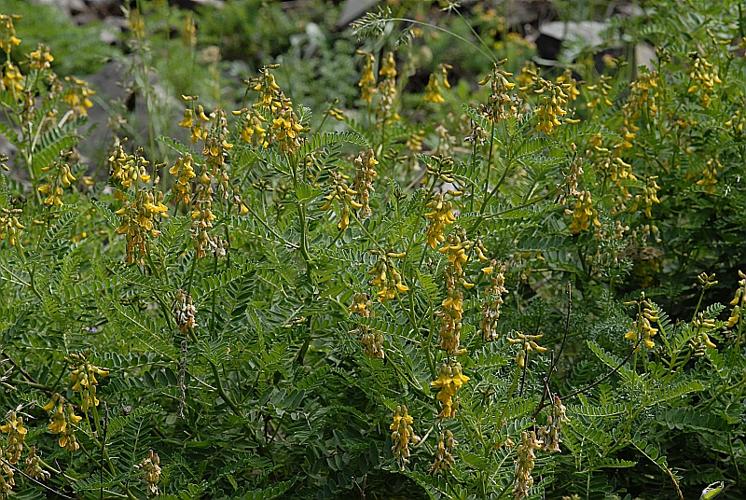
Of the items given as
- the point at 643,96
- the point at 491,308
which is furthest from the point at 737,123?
the point at 491,308

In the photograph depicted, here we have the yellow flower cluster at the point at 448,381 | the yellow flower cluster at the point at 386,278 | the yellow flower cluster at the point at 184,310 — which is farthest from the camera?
the yellow flower cluster at the point at 184,310

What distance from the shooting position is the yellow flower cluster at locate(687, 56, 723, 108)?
10.3ft

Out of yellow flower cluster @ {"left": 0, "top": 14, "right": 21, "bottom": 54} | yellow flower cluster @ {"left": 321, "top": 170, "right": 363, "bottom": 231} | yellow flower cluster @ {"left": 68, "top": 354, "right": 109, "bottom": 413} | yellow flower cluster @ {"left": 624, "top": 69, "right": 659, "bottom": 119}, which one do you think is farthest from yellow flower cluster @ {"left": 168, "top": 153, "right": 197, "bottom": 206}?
yellow flower cluster @ {"left": 624, "top": 69, "right": 659, "bottom": 119}

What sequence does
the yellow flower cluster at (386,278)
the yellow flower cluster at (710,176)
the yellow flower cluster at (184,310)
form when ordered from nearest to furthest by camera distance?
the yellow flower cluster at (386,278)
the yellow flower cluster at (184,310)
the yellow flower cluster at (710,176)

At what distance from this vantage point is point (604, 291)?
297 centimetres

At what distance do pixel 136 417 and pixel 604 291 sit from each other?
4.21ft

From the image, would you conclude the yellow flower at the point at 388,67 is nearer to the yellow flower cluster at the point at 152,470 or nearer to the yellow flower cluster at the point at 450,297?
the yellow flower cluster at the point at 450,297

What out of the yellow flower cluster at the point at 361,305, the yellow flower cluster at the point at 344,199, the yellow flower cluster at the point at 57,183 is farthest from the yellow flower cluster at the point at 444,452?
the yellow flower cluster at the point at 57,183

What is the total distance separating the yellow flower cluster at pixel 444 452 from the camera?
7.27ft

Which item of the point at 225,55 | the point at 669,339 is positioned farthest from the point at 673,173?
the point at 225,55

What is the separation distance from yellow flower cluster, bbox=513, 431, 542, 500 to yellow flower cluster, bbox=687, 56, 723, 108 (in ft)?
4.69

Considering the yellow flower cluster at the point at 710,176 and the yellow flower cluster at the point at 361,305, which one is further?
the yellow flower cluster at the point at 710,176

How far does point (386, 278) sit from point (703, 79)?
137 cm

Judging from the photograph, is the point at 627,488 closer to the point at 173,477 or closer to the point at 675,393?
the point at 675,393
